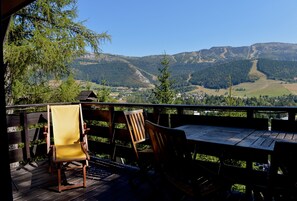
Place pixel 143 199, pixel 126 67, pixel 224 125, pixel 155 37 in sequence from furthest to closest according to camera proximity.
Answer: pixel 155 37
pixel 126 67
pixel 224 125
pixel 143 199

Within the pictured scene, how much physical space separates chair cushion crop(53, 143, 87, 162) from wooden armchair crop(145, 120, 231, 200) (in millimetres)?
1511

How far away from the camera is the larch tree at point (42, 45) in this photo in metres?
7.57

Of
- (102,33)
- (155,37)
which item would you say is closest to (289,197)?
(102,33)

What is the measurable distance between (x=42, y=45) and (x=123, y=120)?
4.76 meters

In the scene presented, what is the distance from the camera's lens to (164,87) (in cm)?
2198

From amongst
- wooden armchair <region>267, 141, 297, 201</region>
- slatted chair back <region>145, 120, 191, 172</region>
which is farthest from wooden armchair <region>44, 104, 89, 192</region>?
wooden armchair <region>267, 141, 297, 201</region>

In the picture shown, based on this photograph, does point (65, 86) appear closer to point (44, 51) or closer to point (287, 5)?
point (44, 51)

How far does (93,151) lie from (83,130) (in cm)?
79

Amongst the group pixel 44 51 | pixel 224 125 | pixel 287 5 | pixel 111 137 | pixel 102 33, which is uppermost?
pixel 287 5

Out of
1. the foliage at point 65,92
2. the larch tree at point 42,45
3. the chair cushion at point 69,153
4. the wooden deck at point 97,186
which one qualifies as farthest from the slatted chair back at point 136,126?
the foliage at point 65,92

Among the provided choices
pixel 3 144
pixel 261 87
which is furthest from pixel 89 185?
pixel 261 87

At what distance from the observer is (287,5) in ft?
98.9

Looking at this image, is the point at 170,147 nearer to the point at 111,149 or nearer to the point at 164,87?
the point at 111,149

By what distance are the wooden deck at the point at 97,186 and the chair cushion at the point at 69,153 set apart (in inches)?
16.1
